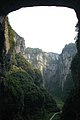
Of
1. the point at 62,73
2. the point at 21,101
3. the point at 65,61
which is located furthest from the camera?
the point at 65,61

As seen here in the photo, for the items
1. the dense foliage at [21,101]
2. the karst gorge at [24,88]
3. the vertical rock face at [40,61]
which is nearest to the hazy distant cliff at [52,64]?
the vertical rock face at [40,61]

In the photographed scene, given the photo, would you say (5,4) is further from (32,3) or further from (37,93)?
(37,93)

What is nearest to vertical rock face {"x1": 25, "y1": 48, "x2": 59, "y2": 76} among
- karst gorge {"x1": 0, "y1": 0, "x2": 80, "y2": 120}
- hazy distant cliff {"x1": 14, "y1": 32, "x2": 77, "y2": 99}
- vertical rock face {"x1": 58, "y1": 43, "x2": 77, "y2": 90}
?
hazy distant cliff {"x1": 14, "y1": 32, "x2": 77, "y2": 99}

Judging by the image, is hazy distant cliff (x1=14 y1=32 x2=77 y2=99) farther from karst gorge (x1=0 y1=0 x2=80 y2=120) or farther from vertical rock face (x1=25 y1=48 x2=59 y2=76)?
karst gorge (x1=0 y1=0 x2=80 y2=120)

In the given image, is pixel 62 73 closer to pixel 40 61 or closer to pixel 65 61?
pixel 65 61

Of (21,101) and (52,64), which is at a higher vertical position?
(52,64)

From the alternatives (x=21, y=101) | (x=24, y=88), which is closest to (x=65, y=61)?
(x=24, y=88)

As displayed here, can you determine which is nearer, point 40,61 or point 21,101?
point 21,101

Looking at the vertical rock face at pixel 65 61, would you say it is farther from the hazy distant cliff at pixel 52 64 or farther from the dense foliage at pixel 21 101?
the dense foliage at pixel 21 101

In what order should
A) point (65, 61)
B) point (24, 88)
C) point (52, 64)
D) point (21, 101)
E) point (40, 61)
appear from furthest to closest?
point (52, 64), point (40, 61), point (65, 61), point (24, 88), point (21, 101)

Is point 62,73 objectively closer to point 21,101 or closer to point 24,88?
point 24,88

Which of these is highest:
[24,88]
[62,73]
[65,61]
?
[65,61]

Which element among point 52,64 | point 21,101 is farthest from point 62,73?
point 21,101
